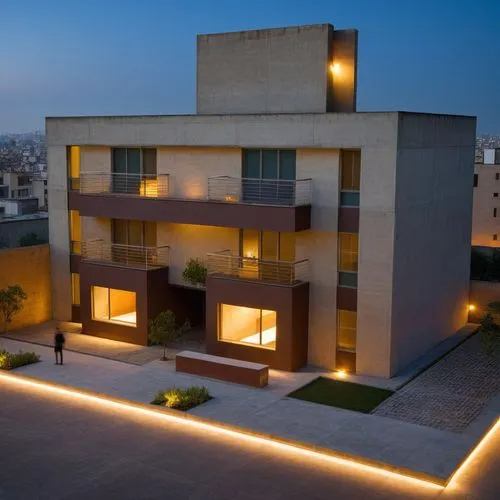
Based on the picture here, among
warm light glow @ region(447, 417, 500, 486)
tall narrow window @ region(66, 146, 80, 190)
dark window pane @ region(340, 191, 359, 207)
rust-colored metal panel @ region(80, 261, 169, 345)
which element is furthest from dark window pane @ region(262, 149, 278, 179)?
warm light glow @ region(447, 417, 500, 486)

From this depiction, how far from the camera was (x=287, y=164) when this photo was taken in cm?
2564

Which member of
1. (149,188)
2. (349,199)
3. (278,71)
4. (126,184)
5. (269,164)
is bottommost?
(349,199)

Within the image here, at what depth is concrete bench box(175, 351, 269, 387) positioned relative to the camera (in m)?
22.9

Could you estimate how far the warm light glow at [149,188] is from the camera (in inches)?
1124

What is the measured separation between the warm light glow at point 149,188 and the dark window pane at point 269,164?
4.75 metres

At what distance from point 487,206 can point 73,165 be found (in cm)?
4265

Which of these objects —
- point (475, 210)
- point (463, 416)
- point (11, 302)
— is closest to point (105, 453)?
point (463, 416)

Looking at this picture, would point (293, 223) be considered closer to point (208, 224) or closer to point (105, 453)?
point (208, 224)

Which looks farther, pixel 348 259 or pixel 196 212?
pixel 196 212

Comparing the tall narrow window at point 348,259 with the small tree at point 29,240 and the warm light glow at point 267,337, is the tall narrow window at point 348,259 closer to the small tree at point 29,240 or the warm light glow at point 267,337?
the warm light glow at point 267,337

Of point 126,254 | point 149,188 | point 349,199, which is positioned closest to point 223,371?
point 349,199

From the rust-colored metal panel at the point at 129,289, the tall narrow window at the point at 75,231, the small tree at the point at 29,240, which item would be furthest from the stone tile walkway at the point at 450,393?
the small tree at the point at 29,240

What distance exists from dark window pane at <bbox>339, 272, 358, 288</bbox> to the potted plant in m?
5.22

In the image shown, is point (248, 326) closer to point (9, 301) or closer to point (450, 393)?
point (450, 393)
